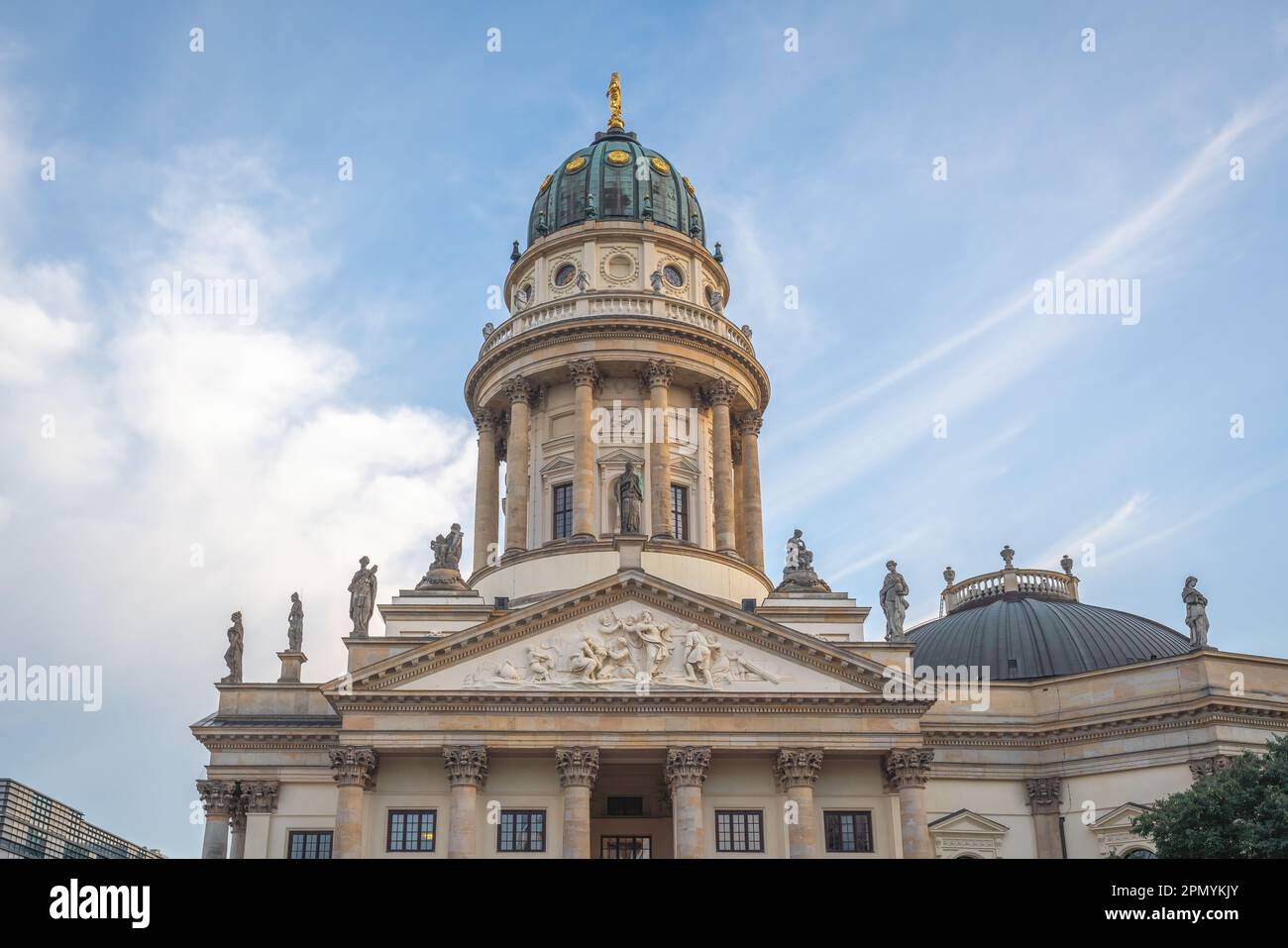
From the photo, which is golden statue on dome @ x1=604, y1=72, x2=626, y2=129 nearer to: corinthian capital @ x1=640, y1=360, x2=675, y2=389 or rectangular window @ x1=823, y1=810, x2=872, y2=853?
corinthian capital @ x1=640, y1=360, x2=675, y2=389

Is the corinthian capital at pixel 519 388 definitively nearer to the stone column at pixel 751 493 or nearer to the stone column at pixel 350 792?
the stone column at pixel 751 493

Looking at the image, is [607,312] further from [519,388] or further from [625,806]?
[625,806]

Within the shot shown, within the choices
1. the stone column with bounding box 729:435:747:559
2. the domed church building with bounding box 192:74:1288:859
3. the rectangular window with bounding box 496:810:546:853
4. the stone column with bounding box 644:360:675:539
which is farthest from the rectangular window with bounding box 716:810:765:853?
the stone column with bounding box 729:435:747:559

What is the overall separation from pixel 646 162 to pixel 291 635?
2708cm

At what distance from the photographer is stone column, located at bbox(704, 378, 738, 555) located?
52.2m

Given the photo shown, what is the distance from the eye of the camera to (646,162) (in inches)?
2365

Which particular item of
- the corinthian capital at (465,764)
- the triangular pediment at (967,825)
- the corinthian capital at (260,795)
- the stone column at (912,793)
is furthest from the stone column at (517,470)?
the triangular pediment at (967,825)

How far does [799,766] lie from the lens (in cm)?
3972

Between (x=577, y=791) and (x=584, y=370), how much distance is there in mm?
19521

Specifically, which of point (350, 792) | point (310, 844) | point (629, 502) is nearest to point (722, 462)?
point (629, 502)

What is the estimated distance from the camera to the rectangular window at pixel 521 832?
130 ft

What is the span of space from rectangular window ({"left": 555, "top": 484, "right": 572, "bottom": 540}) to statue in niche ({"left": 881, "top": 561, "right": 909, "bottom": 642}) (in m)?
13.4

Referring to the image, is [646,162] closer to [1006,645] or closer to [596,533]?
[596,533]
